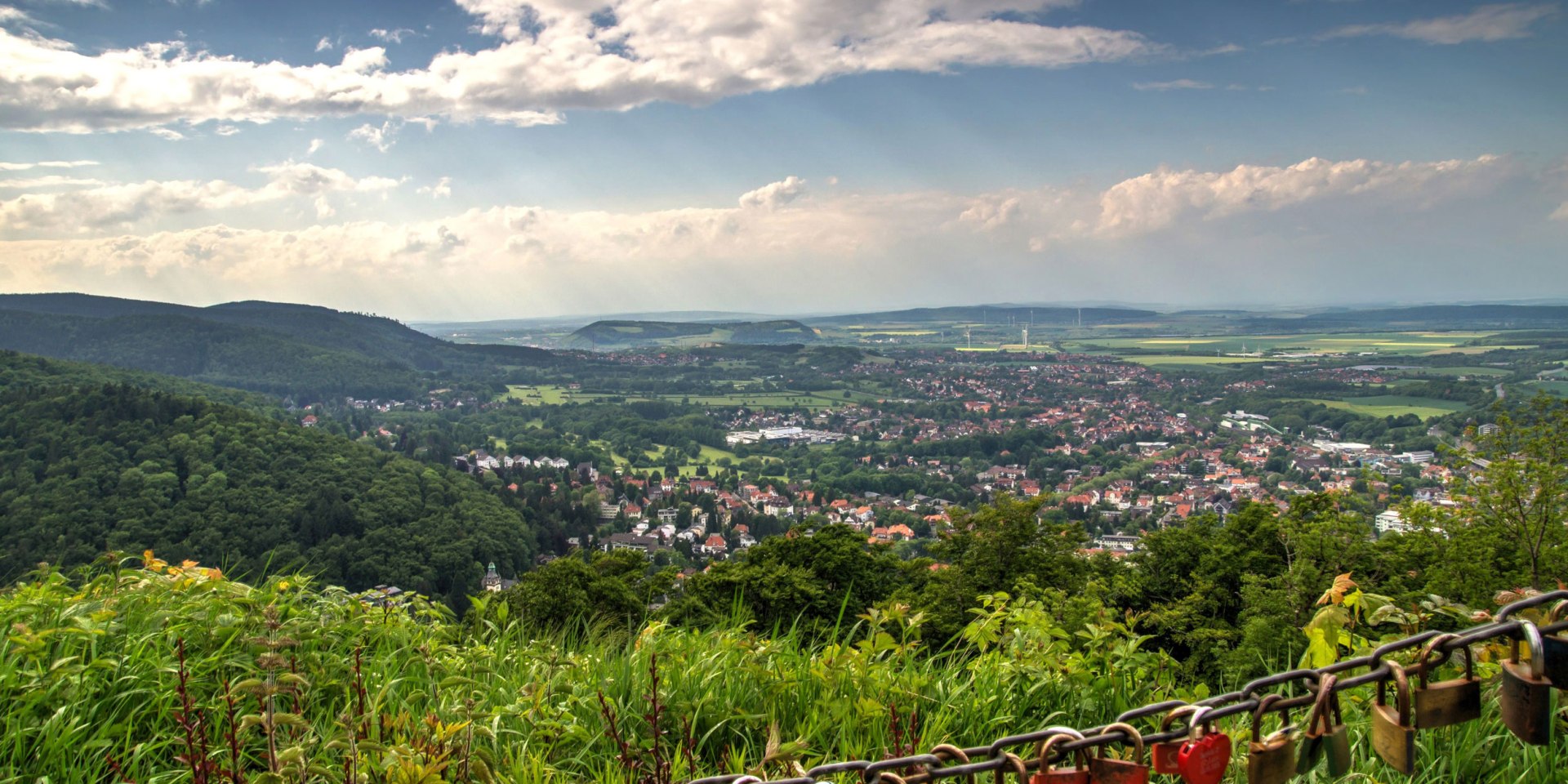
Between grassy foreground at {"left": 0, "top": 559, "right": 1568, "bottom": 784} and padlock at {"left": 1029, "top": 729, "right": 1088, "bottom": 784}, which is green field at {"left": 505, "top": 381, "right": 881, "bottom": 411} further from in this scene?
padlock at {"left": 1029, "top": 729, "right": 1088, "bottom": 784}

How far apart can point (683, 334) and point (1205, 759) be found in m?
189

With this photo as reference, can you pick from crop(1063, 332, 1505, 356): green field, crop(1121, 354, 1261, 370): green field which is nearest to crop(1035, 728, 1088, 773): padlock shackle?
crop(1121, 354, 1261, 370): green field

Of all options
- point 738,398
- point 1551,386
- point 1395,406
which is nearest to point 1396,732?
point 1551,386

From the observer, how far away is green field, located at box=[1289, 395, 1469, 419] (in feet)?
193

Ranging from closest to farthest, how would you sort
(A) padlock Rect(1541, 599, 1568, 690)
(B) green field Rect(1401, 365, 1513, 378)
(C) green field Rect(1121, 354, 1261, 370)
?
(A) padlock Rect(1541, 599, 1568, 690), (B) green field Rect(1401, 365, 1513, 378), (C) green field Rect(1121, 354, 1261, 370)

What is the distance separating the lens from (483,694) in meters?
3.06

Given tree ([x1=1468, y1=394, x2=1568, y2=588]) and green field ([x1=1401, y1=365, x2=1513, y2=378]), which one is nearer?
tree ([x1=1468, y1=394, x2=1568, y2=588])

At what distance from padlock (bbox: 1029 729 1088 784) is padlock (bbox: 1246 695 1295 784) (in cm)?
23

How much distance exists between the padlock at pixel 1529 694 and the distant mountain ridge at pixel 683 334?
159 m

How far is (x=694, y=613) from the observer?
12922mm

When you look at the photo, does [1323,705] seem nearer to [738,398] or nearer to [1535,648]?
[1535,648]

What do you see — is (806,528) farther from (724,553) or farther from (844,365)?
(844,365)

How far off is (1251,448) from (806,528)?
4837cm

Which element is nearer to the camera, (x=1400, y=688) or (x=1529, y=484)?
(x=1400, y=688)
